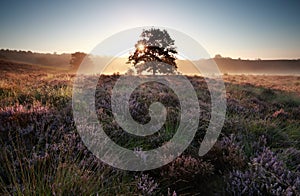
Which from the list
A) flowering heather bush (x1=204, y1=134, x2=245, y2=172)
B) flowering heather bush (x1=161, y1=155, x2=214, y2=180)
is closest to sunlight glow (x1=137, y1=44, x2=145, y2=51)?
flowering heather bush (x1=204, y1=134, x2=245, y2=172)

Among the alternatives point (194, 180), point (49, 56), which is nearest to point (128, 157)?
point (194, 180)

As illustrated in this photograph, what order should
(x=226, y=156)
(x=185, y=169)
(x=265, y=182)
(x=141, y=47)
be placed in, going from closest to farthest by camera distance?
(x=265, y=182) < (x=185, y=169) < (x=226, y=156) < (x=141, y=47)

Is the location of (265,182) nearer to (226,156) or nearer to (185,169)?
(226,156)

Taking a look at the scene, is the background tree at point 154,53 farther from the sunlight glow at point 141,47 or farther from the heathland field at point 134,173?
the heathland field at point 134,173

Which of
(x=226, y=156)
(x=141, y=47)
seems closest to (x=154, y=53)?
(x=141, y=47)

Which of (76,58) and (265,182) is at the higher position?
(76,58)

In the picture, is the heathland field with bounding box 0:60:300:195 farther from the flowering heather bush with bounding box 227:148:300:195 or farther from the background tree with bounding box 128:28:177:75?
the background tree with bounding box 128:28:177:75

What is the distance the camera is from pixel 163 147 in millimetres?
3660

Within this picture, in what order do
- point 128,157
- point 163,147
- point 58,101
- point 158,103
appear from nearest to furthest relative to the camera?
point 128,157 → point 163,147 → point 58,101 → point 158,103

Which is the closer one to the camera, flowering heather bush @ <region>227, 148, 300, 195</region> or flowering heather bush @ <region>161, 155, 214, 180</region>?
flowering heather bush @ <region>227, 148, 300, 195</region>

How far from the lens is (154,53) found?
31.4 metres

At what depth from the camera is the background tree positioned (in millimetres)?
30689

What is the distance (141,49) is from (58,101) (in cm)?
2606

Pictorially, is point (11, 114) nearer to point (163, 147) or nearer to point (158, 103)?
point (163, 147)
